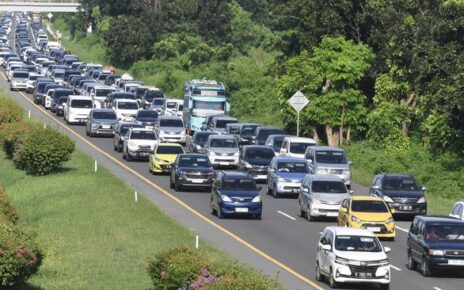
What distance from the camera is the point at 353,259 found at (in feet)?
110

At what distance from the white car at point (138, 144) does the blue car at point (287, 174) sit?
13.7 meters

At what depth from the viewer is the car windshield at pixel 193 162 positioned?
56.4m

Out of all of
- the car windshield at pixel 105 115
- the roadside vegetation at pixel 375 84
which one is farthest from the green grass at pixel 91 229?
the car windshield at pixel 105 115

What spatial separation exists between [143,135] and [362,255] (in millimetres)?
36138

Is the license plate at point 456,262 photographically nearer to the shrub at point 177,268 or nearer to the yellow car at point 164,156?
the shrub at point 177,268

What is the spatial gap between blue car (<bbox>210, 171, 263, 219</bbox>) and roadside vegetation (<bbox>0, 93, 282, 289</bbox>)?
205cm

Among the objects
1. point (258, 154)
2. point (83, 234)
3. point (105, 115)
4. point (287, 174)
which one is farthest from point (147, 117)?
point (83, 234)

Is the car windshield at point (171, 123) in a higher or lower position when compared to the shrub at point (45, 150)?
higher

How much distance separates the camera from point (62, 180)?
6162 centimetres

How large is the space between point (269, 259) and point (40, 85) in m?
64.5

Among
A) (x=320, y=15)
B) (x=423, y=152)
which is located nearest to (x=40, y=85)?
(x=320, y=15)

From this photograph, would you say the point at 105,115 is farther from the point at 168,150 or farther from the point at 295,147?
the point at 295,147

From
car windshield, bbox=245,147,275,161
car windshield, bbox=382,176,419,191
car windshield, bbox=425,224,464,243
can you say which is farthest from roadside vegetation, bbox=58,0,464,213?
car windshield, bbox=425,224,464,243

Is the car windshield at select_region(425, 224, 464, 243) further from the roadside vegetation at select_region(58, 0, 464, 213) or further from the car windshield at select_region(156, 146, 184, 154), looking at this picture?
the car windshield at select_region(156, 146, 184, 154)
